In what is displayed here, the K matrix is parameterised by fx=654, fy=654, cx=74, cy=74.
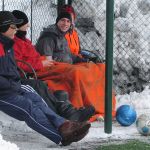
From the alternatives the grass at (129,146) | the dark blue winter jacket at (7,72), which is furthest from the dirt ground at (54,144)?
the dark blue winter jacket at (7,72)

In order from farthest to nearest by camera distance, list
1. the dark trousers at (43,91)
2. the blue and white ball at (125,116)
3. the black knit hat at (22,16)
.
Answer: the black knit hat at (22,16) → the blue and white ball at (125,116) → the dark trousers at (43,91)

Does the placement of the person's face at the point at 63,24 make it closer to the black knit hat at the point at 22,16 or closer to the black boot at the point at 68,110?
the black knit hat at the point at 22,16

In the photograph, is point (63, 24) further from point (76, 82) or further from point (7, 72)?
point (7, 72)

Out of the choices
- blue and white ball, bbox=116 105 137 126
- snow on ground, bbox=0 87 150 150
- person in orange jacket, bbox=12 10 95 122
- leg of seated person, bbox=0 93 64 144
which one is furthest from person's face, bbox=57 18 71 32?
leg of seated person, bbox=0 93 64 144

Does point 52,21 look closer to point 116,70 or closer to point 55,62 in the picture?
point 116,70

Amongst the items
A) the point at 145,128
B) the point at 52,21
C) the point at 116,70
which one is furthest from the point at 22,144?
the point at 52,21

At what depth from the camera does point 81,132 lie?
6598mm

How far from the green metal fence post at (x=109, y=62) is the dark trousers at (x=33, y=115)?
868mm

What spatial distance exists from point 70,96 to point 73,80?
21 cm

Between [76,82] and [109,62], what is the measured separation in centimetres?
83

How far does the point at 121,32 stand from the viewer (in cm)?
1128

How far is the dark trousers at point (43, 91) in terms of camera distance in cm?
719

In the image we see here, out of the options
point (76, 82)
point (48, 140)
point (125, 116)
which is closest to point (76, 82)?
point (76, 82)

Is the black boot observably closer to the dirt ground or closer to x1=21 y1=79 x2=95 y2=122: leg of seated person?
x1=21 y1=79 x2=95 y2=122: leg of seated person
